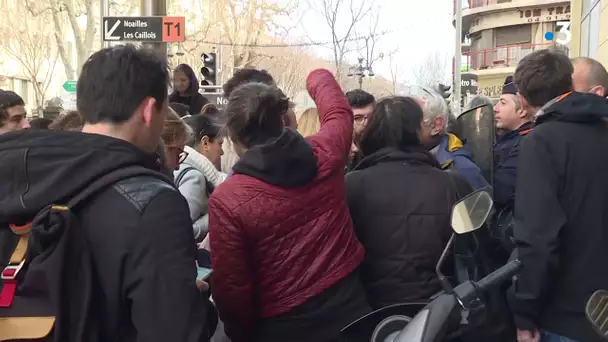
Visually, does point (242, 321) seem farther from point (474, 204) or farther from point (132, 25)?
point (132, 25)

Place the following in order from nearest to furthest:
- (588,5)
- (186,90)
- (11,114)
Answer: (11,114), (186,90), (588,5)

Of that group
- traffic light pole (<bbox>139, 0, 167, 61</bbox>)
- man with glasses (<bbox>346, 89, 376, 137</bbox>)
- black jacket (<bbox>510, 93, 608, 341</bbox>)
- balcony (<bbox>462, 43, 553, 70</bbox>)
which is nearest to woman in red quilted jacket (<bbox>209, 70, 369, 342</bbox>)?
black jacket (<bbox>510, 93, 608, 341</bbox>)

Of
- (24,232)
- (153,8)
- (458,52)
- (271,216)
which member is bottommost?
(271,216)

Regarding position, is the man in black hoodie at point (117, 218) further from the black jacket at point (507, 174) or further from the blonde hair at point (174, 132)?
the black jacket at point (507, 174)

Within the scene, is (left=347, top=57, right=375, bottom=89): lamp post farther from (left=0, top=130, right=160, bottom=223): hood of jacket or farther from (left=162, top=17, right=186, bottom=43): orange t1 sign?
(left=0, top=130, right=160, bottom=223): hood of jacket

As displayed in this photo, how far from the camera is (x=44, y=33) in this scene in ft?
104

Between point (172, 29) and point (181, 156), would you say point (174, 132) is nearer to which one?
point (181, 156)

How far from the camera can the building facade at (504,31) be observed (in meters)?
43.5

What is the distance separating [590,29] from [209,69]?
27.3ft

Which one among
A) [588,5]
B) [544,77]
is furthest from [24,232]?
[588,5]

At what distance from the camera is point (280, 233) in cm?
256

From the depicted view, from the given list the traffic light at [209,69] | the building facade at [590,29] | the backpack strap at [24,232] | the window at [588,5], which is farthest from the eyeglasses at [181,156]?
the traffic light at [209,69]

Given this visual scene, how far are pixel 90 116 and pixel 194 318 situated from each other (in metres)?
0.62

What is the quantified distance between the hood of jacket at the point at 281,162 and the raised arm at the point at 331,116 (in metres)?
0.15
